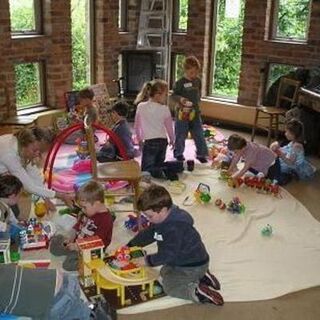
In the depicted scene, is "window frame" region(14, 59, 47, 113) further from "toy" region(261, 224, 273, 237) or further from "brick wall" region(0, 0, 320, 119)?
"toy" region(261, 224, 273, 237)

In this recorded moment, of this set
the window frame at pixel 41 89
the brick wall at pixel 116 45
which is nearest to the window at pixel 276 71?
the brick wall at pixel 116 45

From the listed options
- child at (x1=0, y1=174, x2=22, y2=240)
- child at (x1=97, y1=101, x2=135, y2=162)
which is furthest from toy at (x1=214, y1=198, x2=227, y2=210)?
child at (x1=0, y1=174, x2=22, y2=240)

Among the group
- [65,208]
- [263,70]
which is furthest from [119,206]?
[263,70]

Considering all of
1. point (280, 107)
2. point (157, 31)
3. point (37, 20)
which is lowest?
point (280, 107)

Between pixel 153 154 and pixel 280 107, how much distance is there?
211cm

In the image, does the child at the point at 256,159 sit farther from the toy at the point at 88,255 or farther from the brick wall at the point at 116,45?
the toy at the point at 88,255

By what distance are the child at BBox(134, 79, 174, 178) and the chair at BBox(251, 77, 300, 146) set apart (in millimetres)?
1613

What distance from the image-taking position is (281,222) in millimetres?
4258

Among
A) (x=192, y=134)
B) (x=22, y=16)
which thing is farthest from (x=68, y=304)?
(x=22, y=16)

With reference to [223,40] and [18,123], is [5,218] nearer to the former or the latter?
[18,123]

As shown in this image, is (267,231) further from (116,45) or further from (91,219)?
(116,45)

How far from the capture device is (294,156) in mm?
5207

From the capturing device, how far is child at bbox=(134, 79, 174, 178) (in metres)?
Answer: 4.93

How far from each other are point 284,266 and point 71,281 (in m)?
1.76
